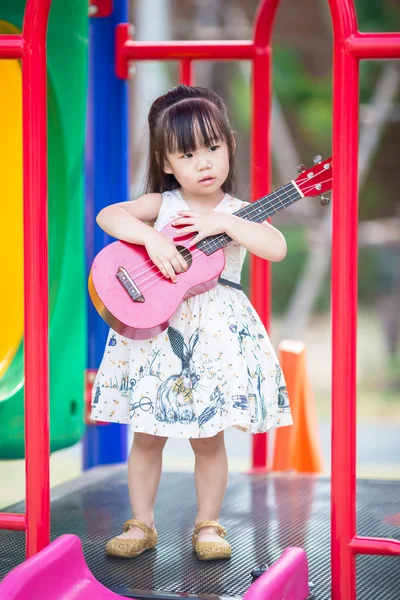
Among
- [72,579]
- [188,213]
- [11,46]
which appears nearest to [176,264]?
[188,213]

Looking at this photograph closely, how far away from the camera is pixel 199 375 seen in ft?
6.05

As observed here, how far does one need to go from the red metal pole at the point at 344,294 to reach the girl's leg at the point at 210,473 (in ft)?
1.39

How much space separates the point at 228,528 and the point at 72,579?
1.84 ft

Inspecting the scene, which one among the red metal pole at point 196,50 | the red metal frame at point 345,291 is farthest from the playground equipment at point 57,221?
the red metal frame at point 345,291

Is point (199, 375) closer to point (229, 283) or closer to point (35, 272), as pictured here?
point (229, 283)

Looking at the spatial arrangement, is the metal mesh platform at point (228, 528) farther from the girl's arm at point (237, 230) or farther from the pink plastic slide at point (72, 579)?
the girl's arm at point (237, 230)

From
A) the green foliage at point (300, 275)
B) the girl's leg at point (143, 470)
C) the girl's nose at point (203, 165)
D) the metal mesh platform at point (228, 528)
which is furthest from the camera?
the green foliage at point (300, 275)

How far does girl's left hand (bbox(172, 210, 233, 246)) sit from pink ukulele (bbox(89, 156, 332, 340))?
0.9 inches

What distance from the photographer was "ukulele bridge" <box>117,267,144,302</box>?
1.80 m

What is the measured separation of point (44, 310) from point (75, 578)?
48cm

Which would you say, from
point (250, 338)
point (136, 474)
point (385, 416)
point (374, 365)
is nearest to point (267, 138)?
point (250, 338)

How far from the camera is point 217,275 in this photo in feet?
6.01

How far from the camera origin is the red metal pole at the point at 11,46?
1651 mm

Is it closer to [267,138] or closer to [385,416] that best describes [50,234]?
[267,138]
